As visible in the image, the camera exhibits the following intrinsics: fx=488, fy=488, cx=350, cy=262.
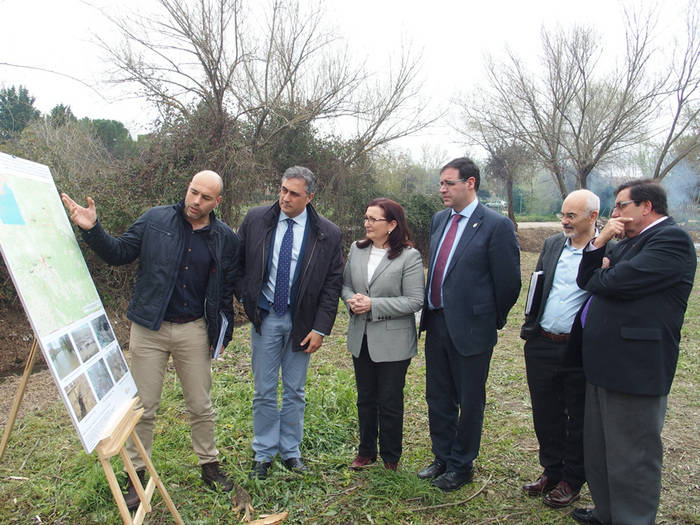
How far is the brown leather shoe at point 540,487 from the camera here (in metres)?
3.30

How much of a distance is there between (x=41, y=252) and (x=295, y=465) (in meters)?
2.16

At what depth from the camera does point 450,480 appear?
331 cm

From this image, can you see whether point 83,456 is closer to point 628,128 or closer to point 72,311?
point 72,311

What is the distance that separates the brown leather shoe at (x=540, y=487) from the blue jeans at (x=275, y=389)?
5.25ft

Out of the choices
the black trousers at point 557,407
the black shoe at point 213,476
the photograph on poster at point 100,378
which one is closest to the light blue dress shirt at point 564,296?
the black trousers at point 557,407

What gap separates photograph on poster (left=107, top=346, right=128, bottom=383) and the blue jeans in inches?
34.2

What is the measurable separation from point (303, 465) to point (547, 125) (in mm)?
13289

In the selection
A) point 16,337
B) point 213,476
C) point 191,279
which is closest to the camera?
point 191,279

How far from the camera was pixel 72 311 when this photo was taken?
236 cm

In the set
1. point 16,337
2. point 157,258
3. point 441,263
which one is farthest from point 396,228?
point 16,337

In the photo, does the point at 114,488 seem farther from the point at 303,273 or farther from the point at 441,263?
the point at 441,263

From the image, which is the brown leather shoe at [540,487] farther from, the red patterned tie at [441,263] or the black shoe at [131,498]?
the black shoe at [131,498]

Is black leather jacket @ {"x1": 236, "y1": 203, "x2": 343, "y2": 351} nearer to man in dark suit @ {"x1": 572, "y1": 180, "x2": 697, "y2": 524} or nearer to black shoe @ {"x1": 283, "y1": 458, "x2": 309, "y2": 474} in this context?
black shoe @ {"x1": 283, "y1": 458, "x2": 309, "y2": 474}

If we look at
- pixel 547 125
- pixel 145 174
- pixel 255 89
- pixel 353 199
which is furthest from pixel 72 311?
pixel 547 125
